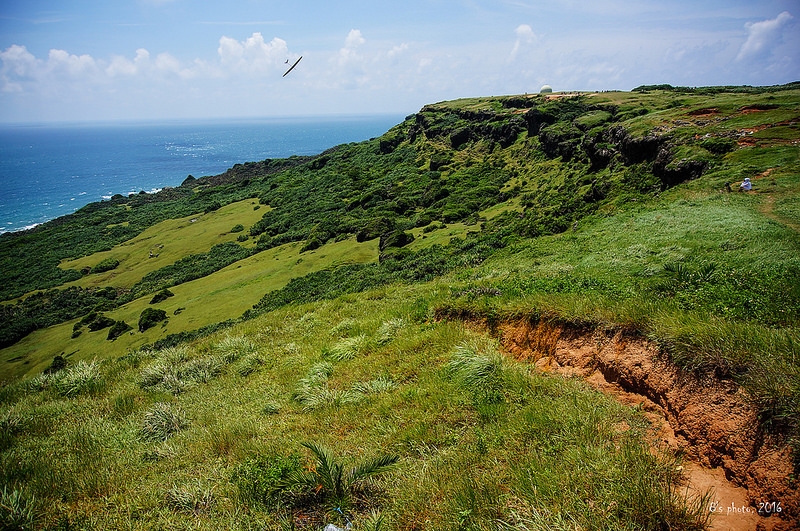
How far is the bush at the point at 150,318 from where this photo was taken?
37.2m

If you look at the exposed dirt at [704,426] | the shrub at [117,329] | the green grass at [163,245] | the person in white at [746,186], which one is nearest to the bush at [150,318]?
the shrub at [117,329]

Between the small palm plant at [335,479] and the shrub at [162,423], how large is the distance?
12.2 ft

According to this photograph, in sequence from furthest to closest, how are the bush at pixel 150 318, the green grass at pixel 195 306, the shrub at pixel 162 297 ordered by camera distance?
the shrub at pixel 162 297, the bush at pixel 150 318, the green grass at pixel 195 306

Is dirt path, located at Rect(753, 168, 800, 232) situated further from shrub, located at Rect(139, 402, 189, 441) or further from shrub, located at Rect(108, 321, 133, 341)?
shrub, located at Rect(108, 321, 133, 341)

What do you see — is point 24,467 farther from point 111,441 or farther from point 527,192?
point 527,192

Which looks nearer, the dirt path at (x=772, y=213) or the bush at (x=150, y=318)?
the dirt path at (x=772, y=213)

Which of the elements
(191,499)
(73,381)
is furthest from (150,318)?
(191,499)

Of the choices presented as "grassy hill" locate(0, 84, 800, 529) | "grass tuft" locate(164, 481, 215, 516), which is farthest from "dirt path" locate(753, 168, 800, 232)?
"grass tuft" locate(164, 481, 215, 516)

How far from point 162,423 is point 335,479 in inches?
182

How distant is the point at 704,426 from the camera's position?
453 cm

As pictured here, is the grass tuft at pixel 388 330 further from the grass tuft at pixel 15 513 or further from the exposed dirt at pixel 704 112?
the exposed dirt at pixel 704 112

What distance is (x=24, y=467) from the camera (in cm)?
570

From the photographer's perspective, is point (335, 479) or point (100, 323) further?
point (100, 323)

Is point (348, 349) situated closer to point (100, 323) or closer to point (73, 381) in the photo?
Result: point (73, 381)
